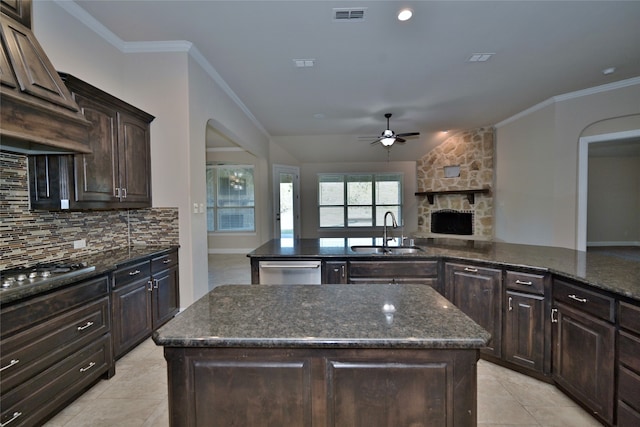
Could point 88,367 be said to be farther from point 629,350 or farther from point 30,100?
point 629,350

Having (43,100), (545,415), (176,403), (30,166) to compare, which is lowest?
(545,415)

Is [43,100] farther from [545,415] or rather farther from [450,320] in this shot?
[545,415]

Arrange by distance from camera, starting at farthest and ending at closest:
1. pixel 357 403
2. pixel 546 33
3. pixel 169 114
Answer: pixel 169 114
pixel 546 33
pixel 357 403

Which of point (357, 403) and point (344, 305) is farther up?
point (344, 305)

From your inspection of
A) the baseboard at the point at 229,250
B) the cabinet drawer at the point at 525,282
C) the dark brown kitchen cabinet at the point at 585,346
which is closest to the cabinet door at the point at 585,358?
the dark brown kitchen cabinet at the point at 585,346

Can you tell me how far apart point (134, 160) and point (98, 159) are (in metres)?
0.42

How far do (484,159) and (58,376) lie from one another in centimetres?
738

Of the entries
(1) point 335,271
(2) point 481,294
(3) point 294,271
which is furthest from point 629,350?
(3) point 294,271

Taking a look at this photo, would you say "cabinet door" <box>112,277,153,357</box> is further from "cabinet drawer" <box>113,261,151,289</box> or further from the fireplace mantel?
the fireplace mantel

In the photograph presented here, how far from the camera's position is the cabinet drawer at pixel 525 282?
2.13 meters

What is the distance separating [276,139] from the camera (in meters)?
7.29

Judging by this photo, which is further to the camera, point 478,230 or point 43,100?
point 478,230

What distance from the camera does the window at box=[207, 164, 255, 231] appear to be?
7871 millimetres

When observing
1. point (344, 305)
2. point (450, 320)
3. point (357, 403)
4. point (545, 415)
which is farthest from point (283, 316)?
point (545, 415)
